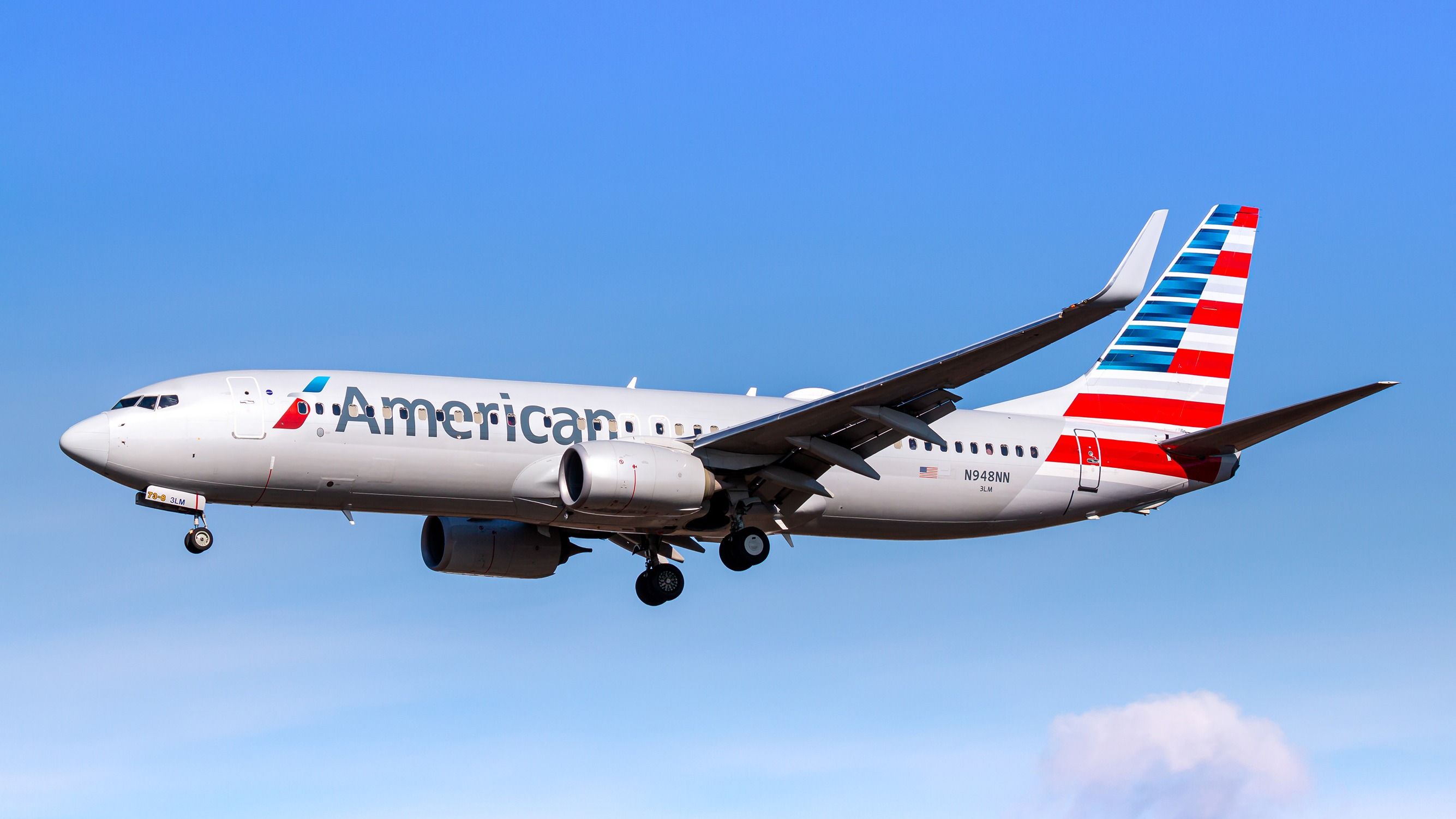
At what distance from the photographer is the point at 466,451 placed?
113ft

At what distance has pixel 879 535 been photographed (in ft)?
130

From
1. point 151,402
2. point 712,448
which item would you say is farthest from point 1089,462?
point 151,402

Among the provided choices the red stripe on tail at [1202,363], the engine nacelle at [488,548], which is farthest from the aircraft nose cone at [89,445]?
the red stripe on tail at [1202,363]

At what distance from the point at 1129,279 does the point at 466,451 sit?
44.3ft

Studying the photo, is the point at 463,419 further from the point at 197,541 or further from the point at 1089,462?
the point at 1089,462

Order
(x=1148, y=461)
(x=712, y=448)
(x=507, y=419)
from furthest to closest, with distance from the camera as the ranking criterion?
(x=1148, y=461) < (x=712, y=448) < (x=507, y=419)

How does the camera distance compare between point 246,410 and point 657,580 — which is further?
point 657,580

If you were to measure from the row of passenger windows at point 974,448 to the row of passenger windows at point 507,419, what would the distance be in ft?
15.4

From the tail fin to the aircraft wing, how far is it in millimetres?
7247

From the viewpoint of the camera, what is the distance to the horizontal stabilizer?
33.6 m

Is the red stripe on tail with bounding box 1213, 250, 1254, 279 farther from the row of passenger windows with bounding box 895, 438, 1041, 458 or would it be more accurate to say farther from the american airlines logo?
the american airlines logo

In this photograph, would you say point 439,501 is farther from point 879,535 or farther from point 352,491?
point 879,535

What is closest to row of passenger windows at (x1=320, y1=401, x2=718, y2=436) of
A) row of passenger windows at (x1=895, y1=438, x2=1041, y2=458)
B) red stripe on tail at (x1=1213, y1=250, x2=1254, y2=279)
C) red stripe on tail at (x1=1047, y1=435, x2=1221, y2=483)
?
row of passenger windows at (x1=895, y1=438, x2=1041, y2=458)

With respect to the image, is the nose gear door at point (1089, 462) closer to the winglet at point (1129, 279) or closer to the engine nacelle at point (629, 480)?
the engine nacelle at point (629, 480)
